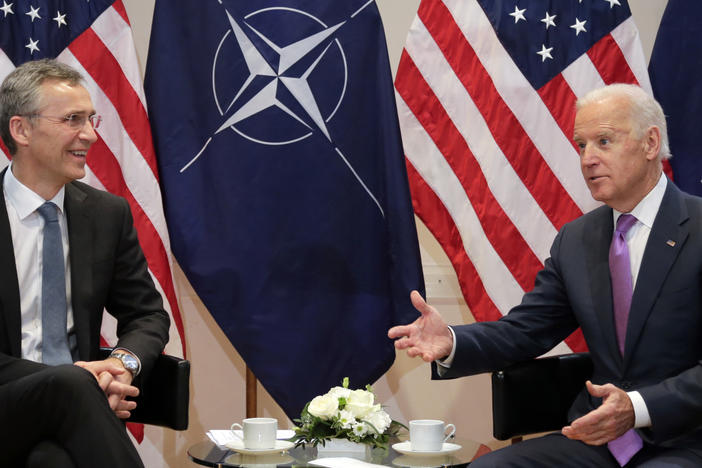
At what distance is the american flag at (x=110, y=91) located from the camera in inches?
143

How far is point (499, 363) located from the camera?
2.81 metres

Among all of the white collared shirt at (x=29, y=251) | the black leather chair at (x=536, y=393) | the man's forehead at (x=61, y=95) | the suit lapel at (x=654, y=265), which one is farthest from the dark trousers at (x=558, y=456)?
the man's forehead at (x=61, y=95)

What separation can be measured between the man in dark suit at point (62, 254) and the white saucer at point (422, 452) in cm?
82

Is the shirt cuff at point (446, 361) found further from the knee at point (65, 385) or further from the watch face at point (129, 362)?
the knee at point (65, 385)

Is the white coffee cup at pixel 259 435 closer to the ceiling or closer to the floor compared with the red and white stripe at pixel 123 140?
closer to the floor

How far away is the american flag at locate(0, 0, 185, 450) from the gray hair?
756mm

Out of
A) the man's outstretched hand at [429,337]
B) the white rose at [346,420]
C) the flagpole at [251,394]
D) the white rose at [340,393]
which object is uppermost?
the man's outstretched hand at [429,337]

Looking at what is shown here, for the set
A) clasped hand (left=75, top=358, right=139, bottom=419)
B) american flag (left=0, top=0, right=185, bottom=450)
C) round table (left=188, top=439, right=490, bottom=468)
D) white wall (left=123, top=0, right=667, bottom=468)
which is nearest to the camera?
clasped hand (left=75, top=358, right=139, bottom=419)

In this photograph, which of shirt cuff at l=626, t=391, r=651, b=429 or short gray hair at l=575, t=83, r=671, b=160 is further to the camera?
short gray hair at l=575, t=83, r=671, b=160

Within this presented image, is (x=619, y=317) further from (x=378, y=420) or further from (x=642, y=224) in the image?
(x=378, y=420)

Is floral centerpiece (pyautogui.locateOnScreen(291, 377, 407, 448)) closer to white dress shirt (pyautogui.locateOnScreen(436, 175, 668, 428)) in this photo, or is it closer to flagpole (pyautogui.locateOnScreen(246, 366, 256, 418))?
white dress shirt (pyautogui.locateOnScreen(436, 175, 668, 428))

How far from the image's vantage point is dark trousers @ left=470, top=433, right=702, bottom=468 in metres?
2.51

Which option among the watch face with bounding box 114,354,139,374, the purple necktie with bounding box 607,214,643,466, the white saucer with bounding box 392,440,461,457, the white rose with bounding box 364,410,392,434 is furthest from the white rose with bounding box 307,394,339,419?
the purple necktie with bounding box 607,214,643,466

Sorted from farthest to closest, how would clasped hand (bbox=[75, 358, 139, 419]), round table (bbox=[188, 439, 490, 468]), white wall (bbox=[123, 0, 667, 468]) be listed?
white wall (bbox=[123, 0, 667, 468]) → round table (bbox=[188, 439, 490, 468]) → clasped hand (bbox=[75, 358, 139, 419])
